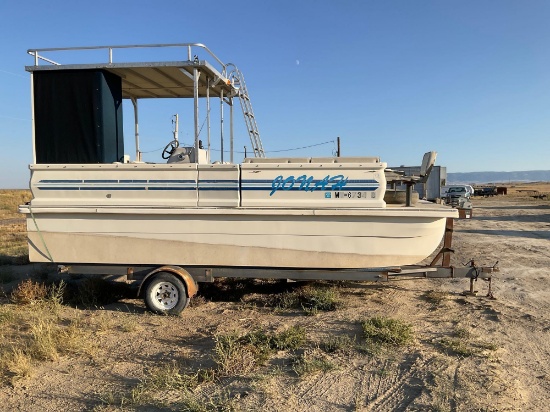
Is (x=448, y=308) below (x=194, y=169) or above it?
below

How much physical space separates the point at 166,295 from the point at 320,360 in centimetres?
261

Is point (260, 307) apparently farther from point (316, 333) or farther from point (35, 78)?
point (35, 78)

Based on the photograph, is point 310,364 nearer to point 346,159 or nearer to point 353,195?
point 353,195

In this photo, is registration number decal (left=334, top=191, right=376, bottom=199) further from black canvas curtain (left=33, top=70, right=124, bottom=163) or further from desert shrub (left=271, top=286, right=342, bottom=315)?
black canvas curtain (left=33, top=70, right=124, bottom=163)

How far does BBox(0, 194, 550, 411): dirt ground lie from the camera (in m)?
3.52

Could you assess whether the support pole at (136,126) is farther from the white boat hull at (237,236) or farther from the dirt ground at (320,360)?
the dirt ground at (320,360)

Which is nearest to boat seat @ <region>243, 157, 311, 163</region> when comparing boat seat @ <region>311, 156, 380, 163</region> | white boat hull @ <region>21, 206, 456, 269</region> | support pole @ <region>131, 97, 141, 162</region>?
boat seat @ <region>311, 156, 380, 163</region>


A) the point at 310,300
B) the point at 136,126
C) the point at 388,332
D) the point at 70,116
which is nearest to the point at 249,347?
the point at 388,332

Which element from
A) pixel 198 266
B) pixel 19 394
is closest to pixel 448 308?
pixel 198 266

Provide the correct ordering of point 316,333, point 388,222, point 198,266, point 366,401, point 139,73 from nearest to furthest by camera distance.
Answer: point 366,401 < point 316,333 < point 388,222 < point 198,266 < point 139,73

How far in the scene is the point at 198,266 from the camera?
5910mm

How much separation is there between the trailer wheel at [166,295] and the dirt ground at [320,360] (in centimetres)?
16

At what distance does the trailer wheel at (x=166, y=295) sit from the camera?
577 centimetres

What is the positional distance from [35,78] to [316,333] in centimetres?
543
